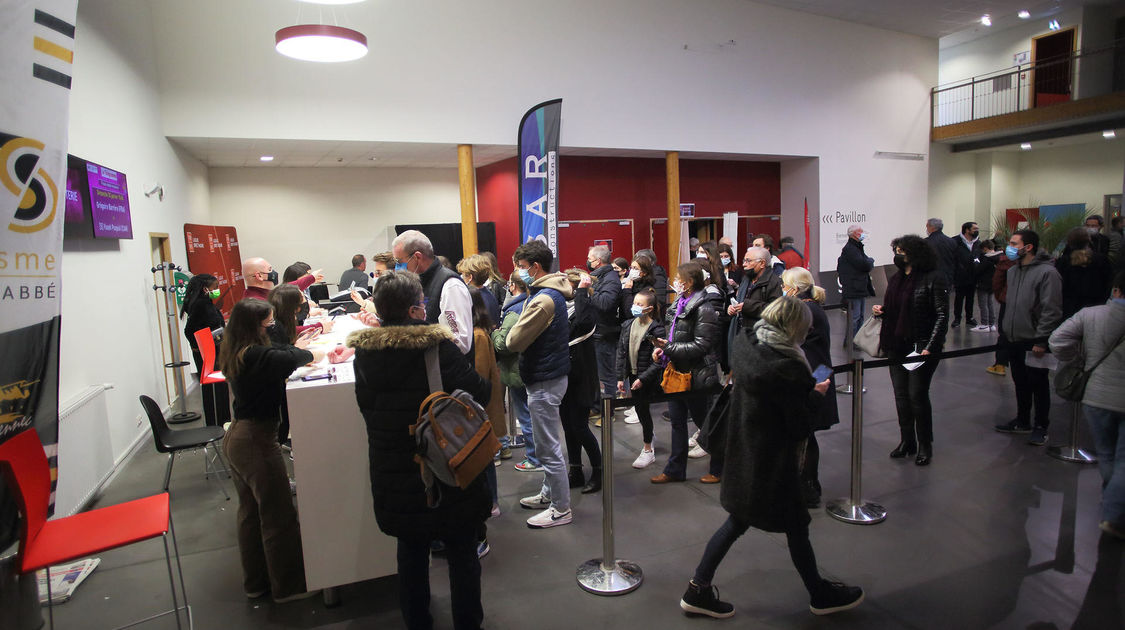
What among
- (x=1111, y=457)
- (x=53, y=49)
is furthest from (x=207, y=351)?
(x=1111, y=457)

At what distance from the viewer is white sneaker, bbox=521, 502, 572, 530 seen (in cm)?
345

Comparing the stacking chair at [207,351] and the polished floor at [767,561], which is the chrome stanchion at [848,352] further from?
the stacking chair at [207,351]

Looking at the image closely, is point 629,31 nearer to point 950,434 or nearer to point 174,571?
point 950,434

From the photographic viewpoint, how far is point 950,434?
472 cm

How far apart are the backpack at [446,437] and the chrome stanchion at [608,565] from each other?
2.50 feet

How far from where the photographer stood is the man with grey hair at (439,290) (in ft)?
10.3

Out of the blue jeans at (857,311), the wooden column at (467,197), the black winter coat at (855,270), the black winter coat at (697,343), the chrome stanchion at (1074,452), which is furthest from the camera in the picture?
the wooden column at (467,197)

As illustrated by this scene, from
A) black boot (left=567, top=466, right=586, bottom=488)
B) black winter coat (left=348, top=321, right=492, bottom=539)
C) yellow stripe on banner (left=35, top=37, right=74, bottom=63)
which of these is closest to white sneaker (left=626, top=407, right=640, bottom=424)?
black boot (left=567, top=466, right=586, bottom=488)

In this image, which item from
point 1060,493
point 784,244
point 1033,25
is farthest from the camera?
point 1033,25

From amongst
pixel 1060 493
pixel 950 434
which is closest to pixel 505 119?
pixel 950 434

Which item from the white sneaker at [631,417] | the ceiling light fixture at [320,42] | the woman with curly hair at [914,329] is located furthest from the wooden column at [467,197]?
the woman with curly hair at [914,329]

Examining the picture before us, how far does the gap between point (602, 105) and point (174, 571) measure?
8.20 m

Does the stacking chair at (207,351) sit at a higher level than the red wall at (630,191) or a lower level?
lower

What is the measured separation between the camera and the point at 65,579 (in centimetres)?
304
